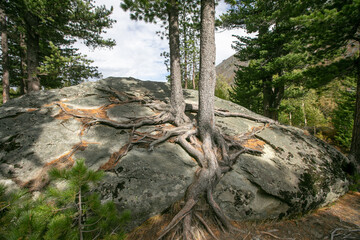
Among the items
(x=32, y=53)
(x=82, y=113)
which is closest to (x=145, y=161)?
(x=82, y=113)

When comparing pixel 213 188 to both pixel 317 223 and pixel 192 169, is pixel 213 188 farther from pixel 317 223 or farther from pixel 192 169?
pixel 317 223

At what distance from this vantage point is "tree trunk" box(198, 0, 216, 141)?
4480mm

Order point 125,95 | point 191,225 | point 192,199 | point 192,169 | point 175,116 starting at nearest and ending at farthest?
point 191,225 → point 192,199 → point 192,169 → point 175,116 → point 125,95

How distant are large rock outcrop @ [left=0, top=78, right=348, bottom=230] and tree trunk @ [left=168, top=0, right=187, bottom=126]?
2.88 feet

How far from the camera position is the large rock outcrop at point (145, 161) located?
316cm

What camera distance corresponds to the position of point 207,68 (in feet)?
15.1

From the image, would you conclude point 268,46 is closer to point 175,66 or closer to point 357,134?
point 357,134

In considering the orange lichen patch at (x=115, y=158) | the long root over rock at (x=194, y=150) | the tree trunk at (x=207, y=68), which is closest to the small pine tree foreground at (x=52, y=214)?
the long root over rock at (x=194, y=150)

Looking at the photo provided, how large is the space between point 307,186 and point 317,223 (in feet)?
2.81

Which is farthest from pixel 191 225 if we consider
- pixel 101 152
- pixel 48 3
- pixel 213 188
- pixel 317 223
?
pixel 48 3

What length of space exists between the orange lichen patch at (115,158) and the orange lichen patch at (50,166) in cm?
73

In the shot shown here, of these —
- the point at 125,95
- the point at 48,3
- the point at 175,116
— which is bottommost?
the point at 175,116

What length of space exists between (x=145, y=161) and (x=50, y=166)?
204 cm

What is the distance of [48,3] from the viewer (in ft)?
20.4
